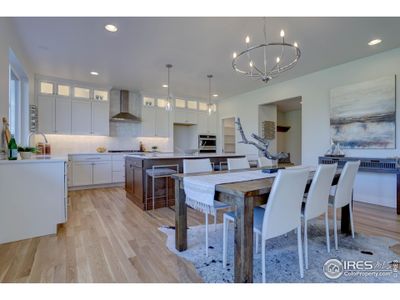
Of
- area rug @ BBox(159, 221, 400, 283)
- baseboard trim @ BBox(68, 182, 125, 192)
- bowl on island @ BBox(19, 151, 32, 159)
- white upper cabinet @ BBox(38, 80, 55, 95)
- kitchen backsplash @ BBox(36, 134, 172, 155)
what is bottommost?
area rug @ BBox(159, 221, 400, 283)

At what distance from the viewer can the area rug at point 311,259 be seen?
167 centimetres

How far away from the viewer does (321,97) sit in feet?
14.7

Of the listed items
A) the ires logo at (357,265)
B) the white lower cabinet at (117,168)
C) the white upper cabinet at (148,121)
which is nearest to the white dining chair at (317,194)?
the ires logo at (357,265)

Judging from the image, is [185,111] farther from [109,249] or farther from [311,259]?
[311,259]

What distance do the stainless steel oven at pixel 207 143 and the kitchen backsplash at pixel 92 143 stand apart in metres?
1.10

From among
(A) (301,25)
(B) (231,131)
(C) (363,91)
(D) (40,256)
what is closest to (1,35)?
(D) (40,256)

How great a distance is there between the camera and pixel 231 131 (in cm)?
751

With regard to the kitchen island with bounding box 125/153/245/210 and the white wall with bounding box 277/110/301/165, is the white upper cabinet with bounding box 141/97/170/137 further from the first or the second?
the white wall with bounding box 277/110/301/165

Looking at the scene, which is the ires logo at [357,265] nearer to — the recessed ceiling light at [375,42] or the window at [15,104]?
the recessed ceiling light at [375,42]

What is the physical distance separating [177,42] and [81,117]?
3424 mm

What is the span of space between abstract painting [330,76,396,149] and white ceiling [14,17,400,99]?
0.57 metres

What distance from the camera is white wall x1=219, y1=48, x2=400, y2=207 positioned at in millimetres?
3588

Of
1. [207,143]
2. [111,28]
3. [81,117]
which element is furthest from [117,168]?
[111,28]

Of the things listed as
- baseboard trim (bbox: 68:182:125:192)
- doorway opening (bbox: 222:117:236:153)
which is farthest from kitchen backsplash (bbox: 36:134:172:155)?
doorway opening (bbox: 222:117:236:153)
